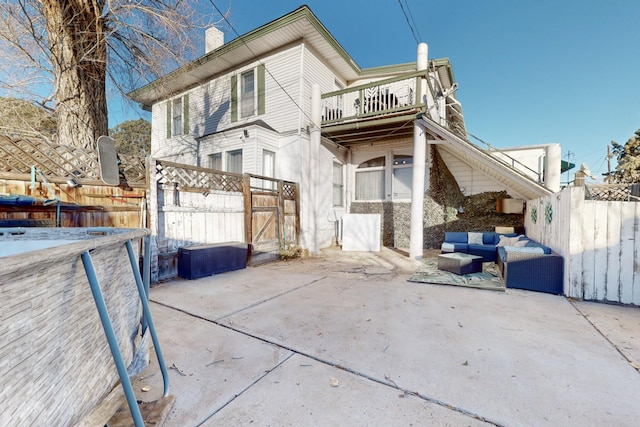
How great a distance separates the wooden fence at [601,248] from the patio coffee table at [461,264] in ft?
4.74

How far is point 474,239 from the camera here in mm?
7207

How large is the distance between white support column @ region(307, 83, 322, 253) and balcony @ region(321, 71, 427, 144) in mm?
302

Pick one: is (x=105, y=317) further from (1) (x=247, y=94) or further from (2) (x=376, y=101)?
(1) (x=247, y=94)

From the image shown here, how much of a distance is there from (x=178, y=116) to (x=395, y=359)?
1242cm

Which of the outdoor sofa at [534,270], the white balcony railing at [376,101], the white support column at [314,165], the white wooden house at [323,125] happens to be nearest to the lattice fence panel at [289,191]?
the white wooden house at [323,125]

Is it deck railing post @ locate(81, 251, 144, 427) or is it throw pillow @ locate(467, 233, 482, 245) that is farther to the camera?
throw pillow @ locate(467, 233, 482, 245)

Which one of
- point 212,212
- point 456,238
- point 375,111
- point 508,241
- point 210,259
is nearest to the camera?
point 210,259

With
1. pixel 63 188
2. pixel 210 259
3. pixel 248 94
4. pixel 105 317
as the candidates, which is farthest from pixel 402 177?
pixel 105 317

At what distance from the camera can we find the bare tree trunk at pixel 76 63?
5055mm

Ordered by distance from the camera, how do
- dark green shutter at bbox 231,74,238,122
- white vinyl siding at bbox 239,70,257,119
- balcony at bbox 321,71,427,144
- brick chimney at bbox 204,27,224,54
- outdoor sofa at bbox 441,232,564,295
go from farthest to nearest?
brick chimney at bbox 204,27,224,54, dark green shutter at bbox 231,74,238,122, white vinyl siding at bbox 239,70,257,119, balcony at bbox 321,71,427,144, outdoor sofa at bbox 441,232,564,295

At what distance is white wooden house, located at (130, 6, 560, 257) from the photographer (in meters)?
7.31

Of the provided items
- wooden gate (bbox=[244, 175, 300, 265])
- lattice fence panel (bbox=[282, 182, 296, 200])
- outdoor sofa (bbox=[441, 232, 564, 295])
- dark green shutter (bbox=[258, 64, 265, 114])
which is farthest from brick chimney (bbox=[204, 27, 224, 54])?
outdoor sofa (bbox=[441, 232, 564, 295])

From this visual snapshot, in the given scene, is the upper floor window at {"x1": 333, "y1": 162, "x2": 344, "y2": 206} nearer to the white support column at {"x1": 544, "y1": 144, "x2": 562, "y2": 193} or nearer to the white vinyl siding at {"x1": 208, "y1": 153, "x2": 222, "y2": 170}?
the white vinyl siding at {"x1": 208, "y1": 153, "x2": 222, "y2": 170}

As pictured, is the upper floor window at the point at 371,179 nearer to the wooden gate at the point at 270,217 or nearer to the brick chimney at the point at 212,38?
the wooden gate at the point at 270,217
